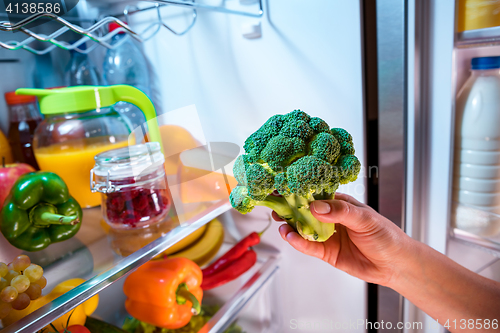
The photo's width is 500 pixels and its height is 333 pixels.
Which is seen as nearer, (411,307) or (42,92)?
(42,92)

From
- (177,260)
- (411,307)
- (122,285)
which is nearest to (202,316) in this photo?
(177,260)

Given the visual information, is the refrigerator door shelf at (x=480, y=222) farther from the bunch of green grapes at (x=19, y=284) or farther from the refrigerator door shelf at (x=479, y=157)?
the bunch of green grapes at (x=19, y=284)

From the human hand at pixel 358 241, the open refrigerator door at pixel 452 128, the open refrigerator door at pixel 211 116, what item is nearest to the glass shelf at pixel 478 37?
the open refrigerator door at pixel 452 128

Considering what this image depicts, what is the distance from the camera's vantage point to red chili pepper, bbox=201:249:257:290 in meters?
1.06

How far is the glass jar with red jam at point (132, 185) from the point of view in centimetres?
76

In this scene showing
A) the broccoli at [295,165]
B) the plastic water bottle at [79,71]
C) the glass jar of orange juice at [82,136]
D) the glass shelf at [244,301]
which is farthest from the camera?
the plastic water bottle at [79,71]

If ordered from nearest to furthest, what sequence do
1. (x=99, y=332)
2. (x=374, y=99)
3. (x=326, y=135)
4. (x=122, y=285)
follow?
1. (x=326, y=135)
2. (x=99, y=332)
3. (x=374, y=99)
4. (x=122, y=285)

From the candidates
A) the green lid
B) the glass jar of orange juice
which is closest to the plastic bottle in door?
the glass jar of orange juice

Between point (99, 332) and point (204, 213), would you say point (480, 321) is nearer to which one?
point (204, 213)

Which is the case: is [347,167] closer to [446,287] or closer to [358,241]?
[358,241]

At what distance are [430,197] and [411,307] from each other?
327 mm

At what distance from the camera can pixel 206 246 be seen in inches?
43.7

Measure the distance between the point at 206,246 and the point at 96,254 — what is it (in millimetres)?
421

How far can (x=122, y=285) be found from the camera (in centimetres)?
106
